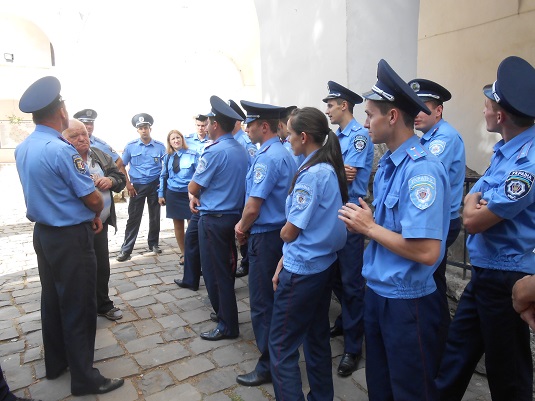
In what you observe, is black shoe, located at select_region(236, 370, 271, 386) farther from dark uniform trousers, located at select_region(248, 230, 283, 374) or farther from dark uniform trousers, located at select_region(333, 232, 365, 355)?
dark uniform trousers, located at select_region(333, 232, 365, 355)

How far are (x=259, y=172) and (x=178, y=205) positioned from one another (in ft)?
10.4

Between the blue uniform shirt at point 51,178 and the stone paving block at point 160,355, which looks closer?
the blue uniform shirt at point 51,178

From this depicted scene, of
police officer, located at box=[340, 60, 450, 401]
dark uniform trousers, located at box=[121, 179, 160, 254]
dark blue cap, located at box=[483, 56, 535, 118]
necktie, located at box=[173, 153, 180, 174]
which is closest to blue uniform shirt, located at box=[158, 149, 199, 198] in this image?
necktie, located at box=[173, 153, 180, 174]

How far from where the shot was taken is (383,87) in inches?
79.0

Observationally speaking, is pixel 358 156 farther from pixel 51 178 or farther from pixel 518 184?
pixel 51 178

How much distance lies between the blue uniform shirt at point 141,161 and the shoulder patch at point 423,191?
5.28 m

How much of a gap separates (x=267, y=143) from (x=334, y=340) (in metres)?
1.89

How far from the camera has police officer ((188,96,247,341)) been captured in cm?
370

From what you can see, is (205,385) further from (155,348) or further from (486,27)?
(486,27)

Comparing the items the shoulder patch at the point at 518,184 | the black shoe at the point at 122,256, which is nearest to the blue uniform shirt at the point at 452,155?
the shoulder patch at the point at 518,184

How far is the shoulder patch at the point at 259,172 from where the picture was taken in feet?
10.0

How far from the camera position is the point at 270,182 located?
10.1 feet

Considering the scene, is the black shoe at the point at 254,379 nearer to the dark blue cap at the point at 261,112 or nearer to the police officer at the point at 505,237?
the police officer at the point at 505,237

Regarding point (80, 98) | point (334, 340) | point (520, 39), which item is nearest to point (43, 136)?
point (334, 340)
